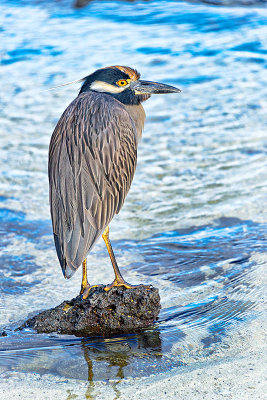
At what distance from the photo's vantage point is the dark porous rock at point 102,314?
12.3 ft

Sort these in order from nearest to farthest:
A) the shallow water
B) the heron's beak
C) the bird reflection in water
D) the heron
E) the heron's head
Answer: the bird reflection in water, the shallow water, the heron, the heron's head, the heron's beak

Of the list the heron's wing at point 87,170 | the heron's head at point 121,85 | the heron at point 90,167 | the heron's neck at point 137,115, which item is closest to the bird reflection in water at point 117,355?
the heron at point 90,167

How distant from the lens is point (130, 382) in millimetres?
3234

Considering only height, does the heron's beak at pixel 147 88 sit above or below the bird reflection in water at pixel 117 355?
above

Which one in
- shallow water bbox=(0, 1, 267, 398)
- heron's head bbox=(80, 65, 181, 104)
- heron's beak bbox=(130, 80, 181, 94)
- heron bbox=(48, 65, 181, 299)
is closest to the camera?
shallow water bbox=(0, 1, 267, 398)

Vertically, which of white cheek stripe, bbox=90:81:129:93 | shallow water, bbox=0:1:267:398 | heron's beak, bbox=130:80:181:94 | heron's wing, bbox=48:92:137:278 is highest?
white cheek stripe, bbox=90:81:129:93

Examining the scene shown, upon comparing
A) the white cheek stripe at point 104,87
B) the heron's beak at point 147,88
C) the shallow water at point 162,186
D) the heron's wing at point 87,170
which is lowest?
the shallow water at point 162,186

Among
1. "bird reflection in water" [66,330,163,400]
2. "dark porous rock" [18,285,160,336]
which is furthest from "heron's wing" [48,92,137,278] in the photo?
"bird reflection in water" [66,330,163,400]

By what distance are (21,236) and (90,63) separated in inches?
228

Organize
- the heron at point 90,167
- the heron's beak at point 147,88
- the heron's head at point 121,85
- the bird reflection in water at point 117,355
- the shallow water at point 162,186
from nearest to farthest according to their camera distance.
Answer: the bird reflection in water at point 117,355 < the shallow water at point 162,186 < the heron at point 90,167 < the heron's head at point 121,85 < the heron's beak at point 147,88

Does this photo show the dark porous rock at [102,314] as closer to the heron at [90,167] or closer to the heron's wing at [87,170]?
the heron at [90,167]

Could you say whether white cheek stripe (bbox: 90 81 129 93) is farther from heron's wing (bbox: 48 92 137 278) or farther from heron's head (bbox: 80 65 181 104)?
heron's wing (bbox: 48 92 137 278)

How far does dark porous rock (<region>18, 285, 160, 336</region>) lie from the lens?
3752 millimetres

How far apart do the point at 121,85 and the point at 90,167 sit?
0.77 metres
